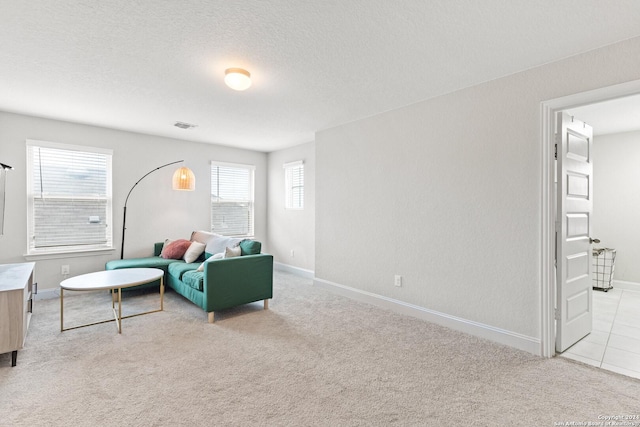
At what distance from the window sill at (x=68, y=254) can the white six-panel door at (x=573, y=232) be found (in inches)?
226

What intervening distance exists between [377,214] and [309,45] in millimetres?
→ 2233

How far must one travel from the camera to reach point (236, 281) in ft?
11.7

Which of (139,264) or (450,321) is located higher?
(139,264)

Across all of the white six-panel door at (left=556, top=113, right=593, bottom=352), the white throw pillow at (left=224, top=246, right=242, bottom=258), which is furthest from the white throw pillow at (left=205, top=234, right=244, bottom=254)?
the white six-panel door at (left=556, top=113, right=593, bottom=352)

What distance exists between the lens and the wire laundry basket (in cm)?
456

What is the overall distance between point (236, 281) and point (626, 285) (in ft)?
18.8

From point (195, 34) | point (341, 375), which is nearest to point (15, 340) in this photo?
point (341, 375)

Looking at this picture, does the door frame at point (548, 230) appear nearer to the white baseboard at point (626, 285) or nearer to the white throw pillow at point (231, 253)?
the white throw pillow at point (231, 253)

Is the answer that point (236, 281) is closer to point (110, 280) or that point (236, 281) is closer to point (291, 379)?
point (110, 280)

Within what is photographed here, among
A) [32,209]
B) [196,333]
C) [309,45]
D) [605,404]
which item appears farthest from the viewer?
[32,209]

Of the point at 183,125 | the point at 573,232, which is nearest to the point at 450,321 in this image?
the point at 573,232

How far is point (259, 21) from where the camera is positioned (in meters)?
2.04

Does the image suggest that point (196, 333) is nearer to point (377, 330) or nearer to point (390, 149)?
→ point (377, 330)

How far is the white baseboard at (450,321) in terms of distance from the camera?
2675 mm
